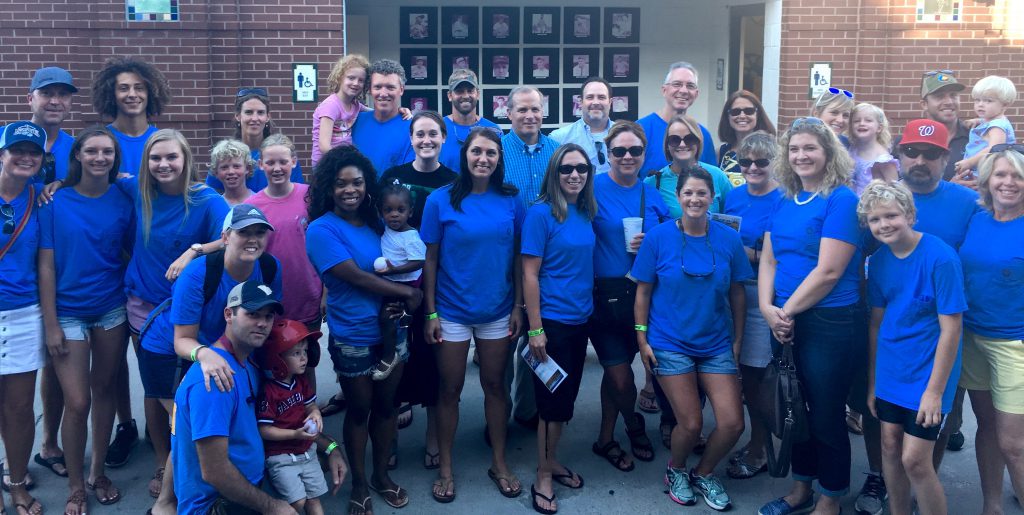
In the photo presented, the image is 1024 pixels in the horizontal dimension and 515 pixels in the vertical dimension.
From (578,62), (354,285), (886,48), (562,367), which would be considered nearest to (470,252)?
(354,285)

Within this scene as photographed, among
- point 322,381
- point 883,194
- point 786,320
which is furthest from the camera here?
point 322,381

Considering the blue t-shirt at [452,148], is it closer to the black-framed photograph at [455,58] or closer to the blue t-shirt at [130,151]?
the blue t-shirt at [130,151]

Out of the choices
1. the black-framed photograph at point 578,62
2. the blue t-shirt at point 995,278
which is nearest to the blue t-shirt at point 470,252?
the blue t-shirt at point 995,278

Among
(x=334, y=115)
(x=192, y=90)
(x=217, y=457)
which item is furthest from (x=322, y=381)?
(x=192, y=90)

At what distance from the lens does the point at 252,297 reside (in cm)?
377

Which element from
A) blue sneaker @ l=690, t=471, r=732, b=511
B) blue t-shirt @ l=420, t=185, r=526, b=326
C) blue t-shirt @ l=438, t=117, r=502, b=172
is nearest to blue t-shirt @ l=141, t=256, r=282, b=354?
blue t-shirt @ l=420, t=185, r=526, b=326

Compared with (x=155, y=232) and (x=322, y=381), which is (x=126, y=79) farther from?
(x=322, y=381)

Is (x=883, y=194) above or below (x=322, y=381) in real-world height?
above

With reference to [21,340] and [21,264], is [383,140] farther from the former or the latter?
[21,340]

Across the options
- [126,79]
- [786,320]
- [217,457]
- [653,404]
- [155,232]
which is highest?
[126,79]

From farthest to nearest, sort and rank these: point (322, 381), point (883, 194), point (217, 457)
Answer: point (322, 381) < point (883, 194) < point (217, 457)

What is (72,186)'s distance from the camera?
459cm

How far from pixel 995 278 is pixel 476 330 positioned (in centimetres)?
243

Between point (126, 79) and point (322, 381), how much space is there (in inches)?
95.1
